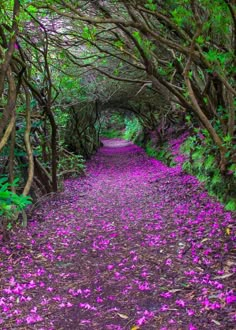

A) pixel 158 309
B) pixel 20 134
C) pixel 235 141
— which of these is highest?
pixel 20 134

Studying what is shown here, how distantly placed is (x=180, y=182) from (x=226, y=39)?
17.6 ft

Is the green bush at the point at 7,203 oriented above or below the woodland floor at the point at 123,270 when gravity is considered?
above

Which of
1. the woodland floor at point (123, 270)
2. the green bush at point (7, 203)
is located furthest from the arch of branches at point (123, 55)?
the woodland floor at point (123, 270)

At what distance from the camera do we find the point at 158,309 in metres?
3.48

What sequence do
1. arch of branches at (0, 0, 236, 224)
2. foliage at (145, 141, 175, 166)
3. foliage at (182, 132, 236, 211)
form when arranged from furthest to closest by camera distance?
foliage at (145, 141, 175, 166) → foliage at (182, 132, 236, 211) → arch of branches at (0, 0, 236, 224)

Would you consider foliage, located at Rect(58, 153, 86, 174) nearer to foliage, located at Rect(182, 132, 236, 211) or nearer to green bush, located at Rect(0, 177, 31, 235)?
foliage, located at Rect(182, 132, 236, 211)

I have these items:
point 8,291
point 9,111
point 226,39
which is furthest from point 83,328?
point 226,39

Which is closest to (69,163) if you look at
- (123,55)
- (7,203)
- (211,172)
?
(123,55)

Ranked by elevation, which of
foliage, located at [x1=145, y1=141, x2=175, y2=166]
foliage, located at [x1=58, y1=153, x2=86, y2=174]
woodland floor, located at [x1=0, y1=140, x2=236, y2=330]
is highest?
foliage, located at [x1=58, y1=153, x2=86, y2=174]

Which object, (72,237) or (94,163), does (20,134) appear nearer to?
(72,237)

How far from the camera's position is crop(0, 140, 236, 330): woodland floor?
3.37 metres

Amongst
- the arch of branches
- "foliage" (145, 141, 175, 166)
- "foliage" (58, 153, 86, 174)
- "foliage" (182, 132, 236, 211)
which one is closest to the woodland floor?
"foliage" (182, 132, 236, 211)

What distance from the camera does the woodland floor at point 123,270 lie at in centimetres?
337

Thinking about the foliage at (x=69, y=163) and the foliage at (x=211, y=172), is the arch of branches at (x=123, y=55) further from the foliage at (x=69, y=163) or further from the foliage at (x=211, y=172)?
the foliage at (x=211, y=172)
